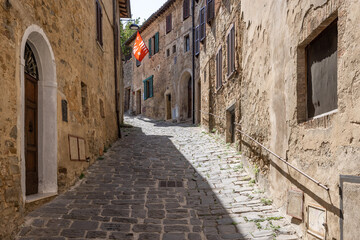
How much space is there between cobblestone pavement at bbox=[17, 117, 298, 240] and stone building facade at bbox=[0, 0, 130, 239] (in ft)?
1.28

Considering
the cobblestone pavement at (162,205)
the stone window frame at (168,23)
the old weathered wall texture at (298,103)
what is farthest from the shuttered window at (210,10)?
the stone window frame at (168,23)

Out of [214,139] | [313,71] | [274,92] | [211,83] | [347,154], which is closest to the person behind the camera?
[347,154]

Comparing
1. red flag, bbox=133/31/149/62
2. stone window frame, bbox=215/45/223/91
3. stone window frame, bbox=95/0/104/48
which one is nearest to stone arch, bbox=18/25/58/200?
stone window frame, bbox=95/0/104/48

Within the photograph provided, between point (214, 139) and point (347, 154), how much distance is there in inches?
319

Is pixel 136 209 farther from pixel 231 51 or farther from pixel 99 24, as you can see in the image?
pixel 99 24

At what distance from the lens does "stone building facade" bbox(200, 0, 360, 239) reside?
2703 mm

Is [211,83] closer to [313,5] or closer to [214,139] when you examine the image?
[214,139]

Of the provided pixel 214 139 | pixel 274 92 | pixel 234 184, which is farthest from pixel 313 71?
pixel 214 139

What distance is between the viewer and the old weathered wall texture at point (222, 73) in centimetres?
811

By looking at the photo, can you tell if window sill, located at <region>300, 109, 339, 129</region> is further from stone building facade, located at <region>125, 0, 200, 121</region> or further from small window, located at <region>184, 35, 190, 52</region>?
small window, located at <region>184, 35, 190, 52</region>

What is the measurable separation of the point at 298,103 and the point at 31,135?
3.90 m

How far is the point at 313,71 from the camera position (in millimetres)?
3719

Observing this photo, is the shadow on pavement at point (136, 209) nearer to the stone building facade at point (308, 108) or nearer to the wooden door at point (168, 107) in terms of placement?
the stone building facade at point (308, 108)

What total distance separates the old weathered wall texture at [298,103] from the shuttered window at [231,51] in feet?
6.04
